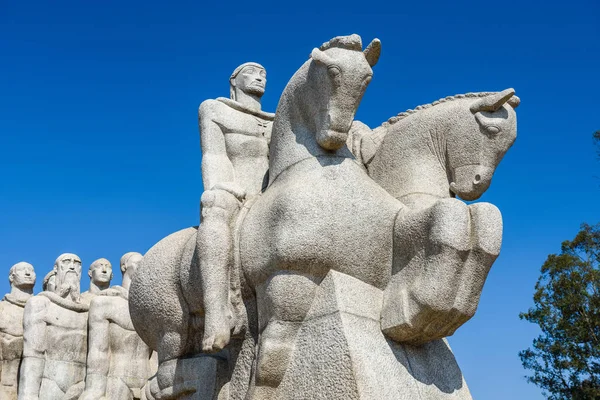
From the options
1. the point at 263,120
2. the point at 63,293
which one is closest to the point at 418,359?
the point at 263,120

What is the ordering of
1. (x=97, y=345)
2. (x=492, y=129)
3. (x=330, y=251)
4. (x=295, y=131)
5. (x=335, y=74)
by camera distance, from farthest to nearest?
(x=97, y=345) → (x=295, y=131) → (x=492, y=129) → (x=335, y=74) → (x=330, y=251)

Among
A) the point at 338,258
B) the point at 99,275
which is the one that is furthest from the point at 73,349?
the point at 338,258

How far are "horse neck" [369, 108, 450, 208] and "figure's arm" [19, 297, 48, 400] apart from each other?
7530 millimetres

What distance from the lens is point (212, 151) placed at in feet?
22.2

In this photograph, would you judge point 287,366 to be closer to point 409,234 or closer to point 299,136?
point 409,234

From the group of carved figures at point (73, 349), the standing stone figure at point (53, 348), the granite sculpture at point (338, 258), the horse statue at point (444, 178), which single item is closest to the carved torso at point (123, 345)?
the group of carved figures at point (73, 349)

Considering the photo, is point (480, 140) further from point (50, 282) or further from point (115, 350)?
point (50, 282)

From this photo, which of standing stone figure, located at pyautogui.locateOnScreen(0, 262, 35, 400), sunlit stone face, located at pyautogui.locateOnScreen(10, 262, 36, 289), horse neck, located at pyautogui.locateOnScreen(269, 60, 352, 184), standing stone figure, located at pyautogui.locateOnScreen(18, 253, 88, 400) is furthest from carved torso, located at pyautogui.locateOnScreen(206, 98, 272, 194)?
sunlit stone face, located at pyautogui.locateOnScreen(10, 262, 36, 289)

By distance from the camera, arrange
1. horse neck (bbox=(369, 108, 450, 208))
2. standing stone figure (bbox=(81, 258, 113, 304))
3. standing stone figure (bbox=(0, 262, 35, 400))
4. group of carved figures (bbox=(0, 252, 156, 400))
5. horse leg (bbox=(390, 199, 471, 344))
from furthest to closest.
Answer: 1. standing stone figure (bbox=(81, 258, 113, 304))
2. standing stone figure (bbox=(0, 262, 35, 400))
3. group of carved figures (bbox=(0, 252, 156, 400))
4. horse neck (bbox=(369, 108, 450, 208))
5. horse leg (bbox=(390, 199, 471, 344))

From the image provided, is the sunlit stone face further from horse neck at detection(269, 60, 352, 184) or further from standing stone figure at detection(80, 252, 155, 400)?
horse neck at detection(269, 60, 352, 184)

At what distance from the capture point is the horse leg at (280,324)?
5.53 metres

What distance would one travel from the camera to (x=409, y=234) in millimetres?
5637

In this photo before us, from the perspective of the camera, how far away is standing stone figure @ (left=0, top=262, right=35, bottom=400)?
12.6 metres

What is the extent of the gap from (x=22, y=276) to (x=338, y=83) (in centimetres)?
928
